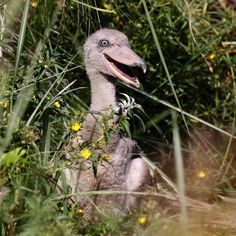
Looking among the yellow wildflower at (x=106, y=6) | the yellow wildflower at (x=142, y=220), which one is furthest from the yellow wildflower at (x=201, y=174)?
the yellow wildflower at (x=142, y=220)

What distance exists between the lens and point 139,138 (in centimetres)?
637

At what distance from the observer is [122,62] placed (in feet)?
17.1

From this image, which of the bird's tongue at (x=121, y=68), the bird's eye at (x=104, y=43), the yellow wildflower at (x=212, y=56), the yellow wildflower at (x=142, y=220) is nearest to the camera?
the yellow wildflower at (x=142, y=220)

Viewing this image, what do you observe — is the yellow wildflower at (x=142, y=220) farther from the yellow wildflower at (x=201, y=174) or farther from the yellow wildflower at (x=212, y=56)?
the yellow wildflower at (x=212, y=56)

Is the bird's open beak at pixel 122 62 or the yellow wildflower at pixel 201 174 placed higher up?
the bird's open beak at pixel 122 62

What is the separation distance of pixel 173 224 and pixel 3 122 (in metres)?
1.03

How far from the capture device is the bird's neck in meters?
5.39

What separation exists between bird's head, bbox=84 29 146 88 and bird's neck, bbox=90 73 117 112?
1.8 inches

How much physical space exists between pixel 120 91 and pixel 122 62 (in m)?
1.07

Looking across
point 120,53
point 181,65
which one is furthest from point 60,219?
point 181,65

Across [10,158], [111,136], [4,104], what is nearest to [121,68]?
[111,136]

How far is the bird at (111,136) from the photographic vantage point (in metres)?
5.03

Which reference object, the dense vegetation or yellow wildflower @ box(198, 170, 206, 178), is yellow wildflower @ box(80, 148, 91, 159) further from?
yellow wildflower @ box(198, 170, 206, 178)

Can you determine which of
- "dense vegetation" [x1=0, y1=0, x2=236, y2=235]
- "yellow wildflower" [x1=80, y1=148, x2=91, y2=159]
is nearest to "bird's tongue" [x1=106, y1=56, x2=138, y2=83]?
"dense vegetation" [x1=0, y1=0, x2=236, y2=235]
